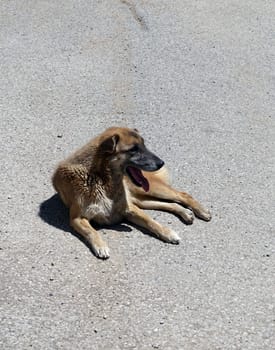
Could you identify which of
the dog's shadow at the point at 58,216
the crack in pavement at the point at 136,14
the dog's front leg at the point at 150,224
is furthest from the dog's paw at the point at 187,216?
the crack in pavement at the point at 136,14

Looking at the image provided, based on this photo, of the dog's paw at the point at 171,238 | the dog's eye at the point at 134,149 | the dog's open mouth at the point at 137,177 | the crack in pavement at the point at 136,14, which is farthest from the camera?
the crack in pavement at the point at 136,14

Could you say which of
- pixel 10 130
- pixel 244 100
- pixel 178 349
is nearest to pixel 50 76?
pixel 10 130

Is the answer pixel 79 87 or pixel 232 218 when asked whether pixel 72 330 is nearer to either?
pixel 232 218

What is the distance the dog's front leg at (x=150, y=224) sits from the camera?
7.46 metres

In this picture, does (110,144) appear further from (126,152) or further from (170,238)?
(170,238)

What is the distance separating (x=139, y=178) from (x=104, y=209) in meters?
0.47

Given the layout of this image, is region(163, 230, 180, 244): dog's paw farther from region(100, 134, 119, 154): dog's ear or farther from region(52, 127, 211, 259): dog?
region(100, 134, 119, 154): dog's ear

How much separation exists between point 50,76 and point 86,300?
531 cm

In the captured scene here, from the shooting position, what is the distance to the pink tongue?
25.5ft

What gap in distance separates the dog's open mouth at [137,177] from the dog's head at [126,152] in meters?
0.10

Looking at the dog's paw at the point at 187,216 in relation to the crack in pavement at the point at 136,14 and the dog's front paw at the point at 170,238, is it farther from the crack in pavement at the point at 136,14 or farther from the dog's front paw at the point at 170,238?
the crack in pavement at the point at 136,14

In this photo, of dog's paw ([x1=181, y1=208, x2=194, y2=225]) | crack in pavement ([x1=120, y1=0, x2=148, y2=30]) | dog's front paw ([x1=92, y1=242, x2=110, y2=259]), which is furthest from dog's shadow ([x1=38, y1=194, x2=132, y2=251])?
crack in pavement ([x1=120, y1=0, x2=148, y2=30])

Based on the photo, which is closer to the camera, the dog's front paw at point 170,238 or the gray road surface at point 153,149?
the gray road surface at point 153,149

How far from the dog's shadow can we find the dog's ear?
77 centimetres
